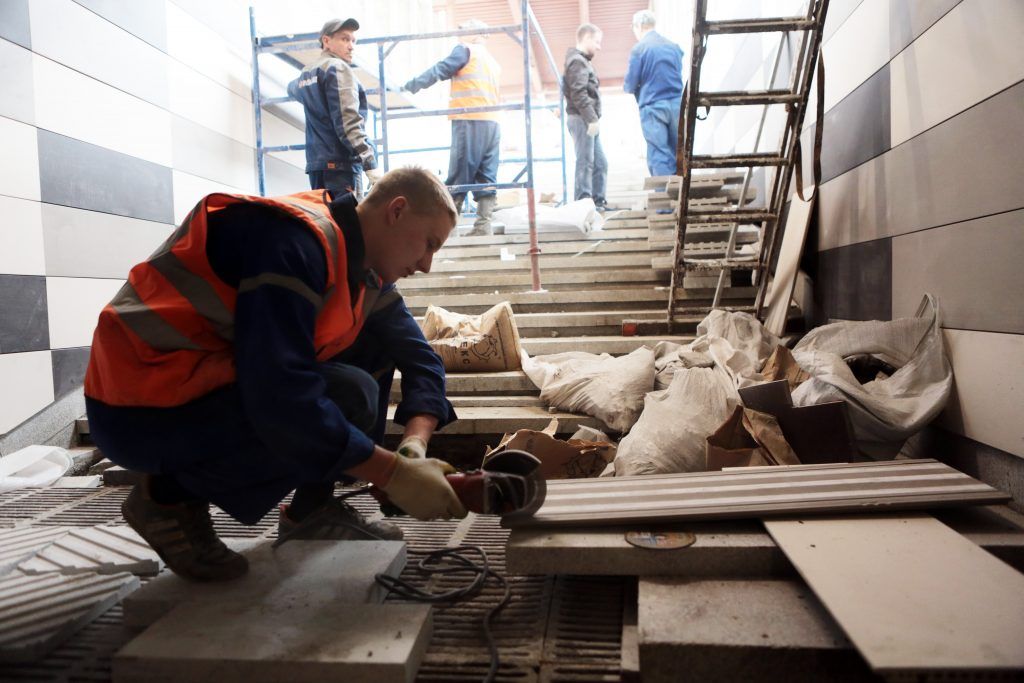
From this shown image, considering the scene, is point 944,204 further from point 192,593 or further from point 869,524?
point 192,593

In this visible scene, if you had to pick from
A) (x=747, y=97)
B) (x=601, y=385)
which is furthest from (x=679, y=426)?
(x=747, y=97)

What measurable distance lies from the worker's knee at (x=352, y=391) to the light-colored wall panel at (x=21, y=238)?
1898 millimetres

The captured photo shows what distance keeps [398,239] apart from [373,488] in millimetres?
533

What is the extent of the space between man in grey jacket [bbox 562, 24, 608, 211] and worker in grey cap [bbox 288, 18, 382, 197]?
2.11 metres

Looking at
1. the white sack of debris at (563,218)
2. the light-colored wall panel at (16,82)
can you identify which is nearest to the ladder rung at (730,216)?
the white sack of debris at (563,218)

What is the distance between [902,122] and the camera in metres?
2.06

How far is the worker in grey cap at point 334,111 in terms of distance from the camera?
358 centimetres

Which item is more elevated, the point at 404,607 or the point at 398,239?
the point at 398,239

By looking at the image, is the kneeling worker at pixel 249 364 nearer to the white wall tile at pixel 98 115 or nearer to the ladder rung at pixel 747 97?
the ladder rung at pixel 747 97

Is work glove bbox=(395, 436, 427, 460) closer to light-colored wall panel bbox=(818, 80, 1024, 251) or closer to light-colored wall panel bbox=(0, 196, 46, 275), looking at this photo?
light-colored wall panel bbox=(818, 80, 1024, 251)

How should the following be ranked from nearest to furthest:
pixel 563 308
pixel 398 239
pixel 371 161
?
pixel 398 239 → pixel 563 308 → pixel 371 161

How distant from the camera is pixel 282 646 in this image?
3.40 ft

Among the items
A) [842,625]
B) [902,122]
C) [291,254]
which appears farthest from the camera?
[902,122]

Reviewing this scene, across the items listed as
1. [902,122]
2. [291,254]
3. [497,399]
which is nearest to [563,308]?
[497,399]
